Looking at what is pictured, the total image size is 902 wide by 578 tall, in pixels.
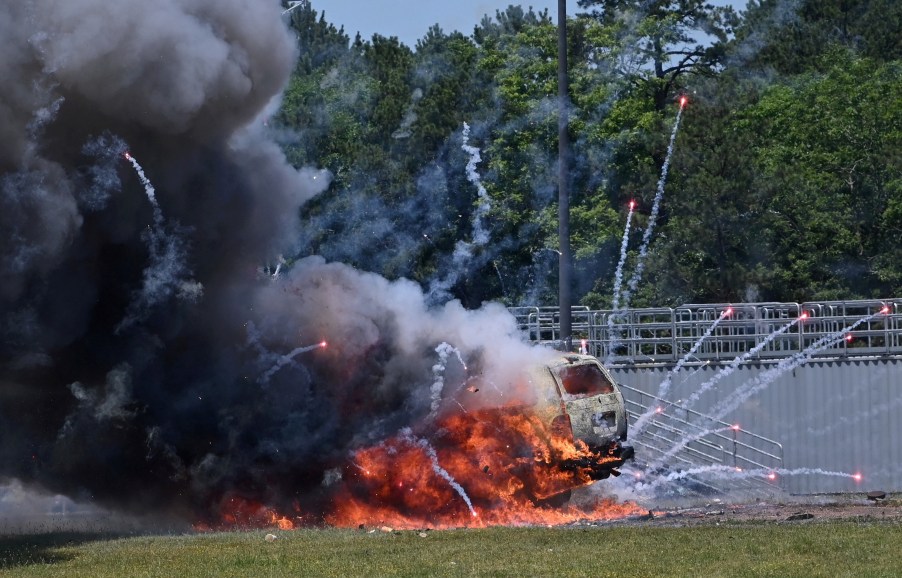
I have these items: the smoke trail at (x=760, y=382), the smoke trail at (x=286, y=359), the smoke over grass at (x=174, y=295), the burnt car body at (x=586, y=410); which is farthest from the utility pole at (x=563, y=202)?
the smoke trail at (x=760, y=382)

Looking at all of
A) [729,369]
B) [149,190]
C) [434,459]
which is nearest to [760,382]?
[729,369]

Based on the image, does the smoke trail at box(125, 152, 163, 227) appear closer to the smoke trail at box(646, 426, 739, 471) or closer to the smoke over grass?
the smoke over grass

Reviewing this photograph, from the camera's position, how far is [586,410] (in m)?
27.6

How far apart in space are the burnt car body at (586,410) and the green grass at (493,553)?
2.97 metres

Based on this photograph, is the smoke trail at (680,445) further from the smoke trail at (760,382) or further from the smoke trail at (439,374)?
the smoke trail at (439,374)

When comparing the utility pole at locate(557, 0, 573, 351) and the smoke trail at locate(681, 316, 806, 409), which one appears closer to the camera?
the utility pole at locate(557, 0, 573, 351)

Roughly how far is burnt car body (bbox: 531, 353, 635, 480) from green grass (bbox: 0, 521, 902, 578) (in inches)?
117

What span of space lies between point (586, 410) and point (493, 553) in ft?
21.5

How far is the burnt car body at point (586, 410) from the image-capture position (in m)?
27.5

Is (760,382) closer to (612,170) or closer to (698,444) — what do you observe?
(698,444)

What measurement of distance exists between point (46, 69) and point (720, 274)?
2653cm

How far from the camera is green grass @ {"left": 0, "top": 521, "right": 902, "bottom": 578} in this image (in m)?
19.8

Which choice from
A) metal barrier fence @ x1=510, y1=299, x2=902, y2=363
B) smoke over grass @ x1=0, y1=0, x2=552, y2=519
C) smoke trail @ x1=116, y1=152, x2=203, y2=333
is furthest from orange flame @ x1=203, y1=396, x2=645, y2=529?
metal barrier fence @ x1=510, y1=299, x2=902, y2=363

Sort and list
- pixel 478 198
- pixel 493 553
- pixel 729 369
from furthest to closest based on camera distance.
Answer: pixel 478 198
pixel 729 369
pixel 493 553
